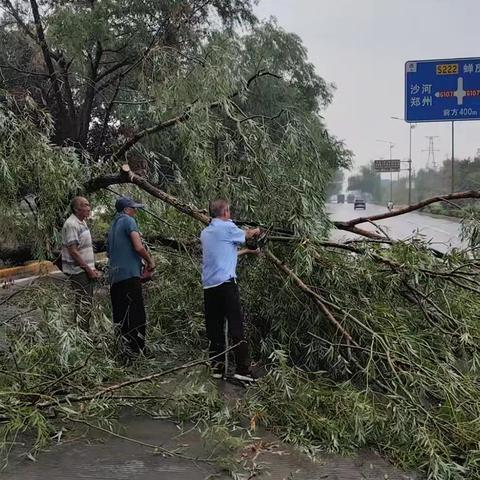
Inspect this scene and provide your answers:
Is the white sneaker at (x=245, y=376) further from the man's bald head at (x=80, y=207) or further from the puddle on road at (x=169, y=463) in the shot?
the man's bald head at (x=80, y=207)

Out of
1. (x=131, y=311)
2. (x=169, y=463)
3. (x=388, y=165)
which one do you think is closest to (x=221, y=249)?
(x=131, y=311)

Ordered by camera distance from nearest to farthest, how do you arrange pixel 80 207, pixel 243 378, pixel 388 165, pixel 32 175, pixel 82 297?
1. pixel 243 378
2. pixel 82 297
3. pixel 80 207
4. pixel 32 175
5. pixel 388 165

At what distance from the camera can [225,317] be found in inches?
204

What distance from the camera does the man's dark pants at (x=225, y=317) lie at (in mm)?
4992

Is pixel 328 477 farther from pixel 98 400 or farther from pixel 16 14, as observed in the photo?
pixel 16 14

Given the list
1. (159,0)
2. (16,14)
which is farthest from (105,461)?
(16,14)

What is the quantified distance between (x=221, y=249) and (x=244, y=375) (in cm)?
99

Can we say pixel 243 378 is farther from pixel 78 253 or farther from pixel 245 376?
pixel 78 253

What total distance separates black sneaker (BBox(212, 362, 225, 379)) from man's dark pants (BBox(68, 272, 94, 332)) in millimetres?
1088

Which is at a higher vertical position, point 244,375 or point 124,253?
point 124,253

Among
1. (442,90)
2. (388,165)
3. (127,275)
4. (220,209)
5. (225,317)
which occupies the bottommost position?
(225,317)

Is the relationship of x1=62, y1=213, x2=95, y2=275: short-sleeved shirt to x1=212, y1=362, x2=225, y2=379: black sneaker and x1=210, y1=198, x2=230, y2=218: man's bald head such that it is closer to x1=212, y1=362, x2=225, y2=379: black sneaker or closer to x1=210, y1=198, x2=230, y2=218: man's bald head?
x1=210, y1=198, x2=230, y2=218: man's bald head

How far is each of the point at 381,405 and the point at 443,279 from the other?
1.41m

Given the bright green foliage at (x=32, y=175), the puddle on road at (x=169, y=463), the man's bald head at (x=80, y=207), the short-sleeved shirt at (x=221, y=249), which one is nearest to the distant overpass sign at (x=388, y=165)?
the bright green foliage at (x=32, y=175)
